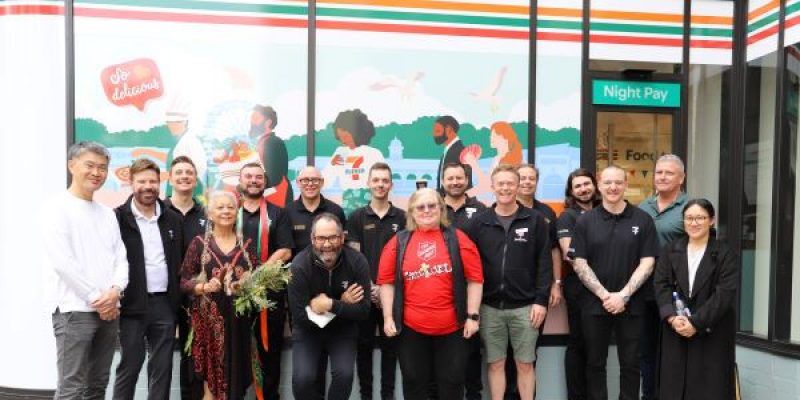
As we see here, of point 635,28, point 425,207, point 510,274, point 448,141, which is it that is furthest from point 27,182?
point 635,28

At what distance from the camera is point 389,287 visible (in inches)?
177

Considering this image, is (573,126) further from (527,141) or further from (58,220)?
(58,220)

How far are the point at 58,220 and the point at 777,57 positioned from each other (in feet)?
19.9

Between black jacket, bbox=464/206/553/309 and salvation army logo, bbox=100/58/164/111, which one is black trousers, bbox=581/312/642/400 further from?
salvation army logo, bbox=100/58/164/111

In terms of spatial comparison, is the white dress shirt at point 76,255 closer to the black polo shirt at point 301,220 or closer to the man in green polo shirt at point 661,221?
the black polo shirt at point 301,220

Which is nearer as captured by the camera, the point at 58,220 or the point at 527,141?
the point at 58,220

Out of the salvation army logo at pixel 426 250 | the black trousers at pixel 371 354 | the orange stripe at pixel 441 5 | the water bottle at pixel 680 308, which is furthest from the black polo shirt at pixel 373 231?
the water bottle at pixel 680 308

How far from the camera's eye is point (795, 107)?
5508mm

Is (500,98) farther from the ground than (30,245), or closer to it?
farther from the ground

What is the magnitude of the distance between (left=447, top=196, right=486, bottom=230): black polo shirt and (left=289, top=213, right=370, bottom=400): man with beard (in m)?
0.91

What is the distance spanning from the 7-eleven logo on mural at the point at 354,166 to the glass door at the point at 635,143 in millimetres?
2348

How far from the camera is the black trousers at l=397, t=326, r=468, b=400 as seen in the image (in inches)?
173

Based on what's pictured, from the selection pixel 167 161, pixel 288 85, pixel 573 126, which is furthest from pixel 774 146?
pixel 167 161

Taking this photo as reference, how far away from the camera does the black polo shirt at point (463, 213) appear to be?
5.04 m
